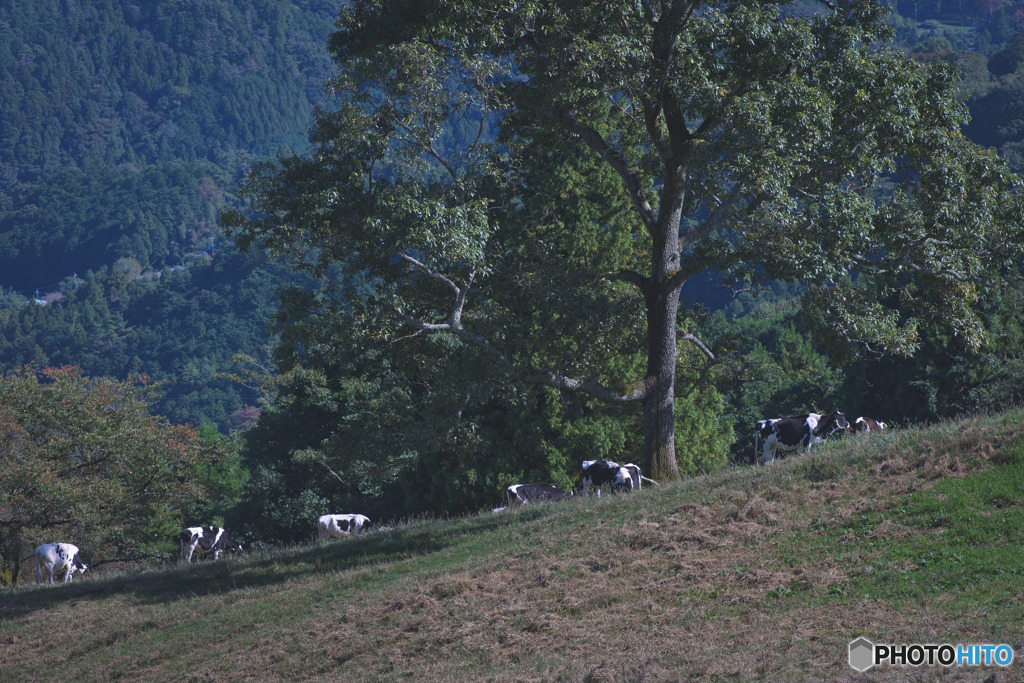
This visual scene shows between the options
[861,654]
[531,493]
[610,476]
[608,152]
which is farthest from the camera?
[531,493]

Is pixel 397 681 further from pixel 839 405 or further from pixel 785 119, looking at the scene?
pixel 839 405

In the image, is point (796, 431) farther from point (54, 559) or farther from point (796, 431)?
point (54, 559)

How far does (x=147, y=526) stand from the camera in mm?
44312

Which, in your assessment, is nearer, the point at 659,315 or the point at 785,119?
the point at 785,119

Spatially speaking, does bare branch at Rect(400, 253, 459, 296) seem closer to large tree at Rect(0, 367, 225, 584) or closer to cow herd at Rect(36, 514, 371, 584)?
cow herd at Rect(36, 514, 371, 584)

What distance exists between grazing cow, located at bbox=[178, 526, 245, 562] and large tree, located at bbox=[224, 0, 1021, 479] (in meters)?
16.2

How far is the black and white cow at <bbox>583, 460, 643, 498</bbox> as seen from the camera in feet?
76.1

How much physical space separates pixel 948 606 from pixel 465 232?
1043 cm

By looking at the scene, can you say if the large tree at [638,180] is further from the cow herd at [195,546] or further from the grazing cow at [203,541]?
the grazing cow at [203,541]

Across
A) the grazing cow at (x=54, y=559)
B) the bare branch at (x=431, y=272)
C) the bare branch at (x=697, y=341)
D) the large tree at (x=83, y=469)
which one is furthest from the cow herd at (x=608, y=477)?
the bare branch at (x=431, y=272)

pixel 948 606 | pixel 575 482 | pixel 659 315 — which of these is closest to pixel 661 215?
pixel 659 315

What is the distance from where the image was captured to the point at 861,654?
9555 mm

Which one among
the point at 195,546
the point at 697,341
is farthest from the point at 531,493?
the point at 195,546

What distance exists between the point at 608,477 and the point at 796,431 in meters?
4.70
